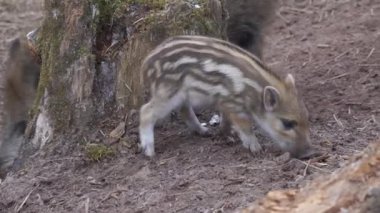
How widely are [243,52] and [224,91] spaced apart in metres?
0.24

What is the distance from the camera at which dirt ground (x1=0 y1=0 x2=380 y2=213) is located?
16.1 feet

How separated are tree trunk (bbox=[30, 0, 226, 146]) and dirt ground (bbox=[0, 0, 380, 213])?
0.17 metres

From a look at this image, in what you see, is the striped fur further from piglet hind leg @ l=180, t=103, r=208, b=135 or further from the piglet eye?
piglet hind leg @ l=180, t=103, r=208, b=135

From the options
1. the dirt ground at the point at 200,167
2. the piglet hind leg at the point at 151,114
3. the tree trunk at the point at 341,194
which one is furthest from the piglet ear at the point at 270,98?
the tree trunk at the point at 341,194

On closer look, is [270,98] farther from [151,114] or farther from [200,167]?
[151,114]

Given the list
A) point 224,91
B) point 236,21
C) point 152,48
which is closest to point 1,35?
point 236,21

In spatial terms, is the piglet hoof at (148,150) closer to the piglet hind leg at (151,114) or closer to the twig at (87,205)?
the piglet hind leg at (151,114)

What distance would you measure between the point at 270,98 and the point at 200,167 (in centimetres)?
51

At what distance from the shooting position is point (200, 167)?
5.23m

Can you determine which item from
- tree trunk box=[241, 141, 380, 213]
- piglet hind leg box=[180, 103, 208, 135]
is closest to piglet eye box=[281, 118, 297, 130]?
piglet hind leg box=[180, 103, 208, 135]

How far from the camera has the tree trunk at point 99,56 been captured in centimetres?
584

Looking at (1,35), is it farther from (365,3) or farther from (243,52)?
(243,52)

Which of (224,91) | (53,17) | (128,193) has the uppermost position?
(53,17)

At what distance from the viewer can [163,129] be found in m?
5.87
